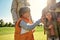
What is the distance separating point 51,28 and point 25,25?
7.5 inches

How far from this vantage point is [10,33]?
4.61ft

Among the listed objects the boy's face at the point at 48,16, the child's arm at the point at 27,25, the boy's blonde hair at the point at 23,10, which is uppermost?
the boy's blonde hair at the point at 23,10

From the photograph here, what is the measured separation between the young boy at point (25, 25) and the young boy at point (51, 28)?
0.26 feet

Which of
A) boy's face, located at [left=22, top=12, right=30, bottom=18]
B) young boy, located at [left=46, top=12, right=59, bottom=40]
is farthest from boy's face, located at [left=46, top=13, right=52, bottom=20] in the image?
boy's face, located at [left=22, top=12, right=30, bottom=18]

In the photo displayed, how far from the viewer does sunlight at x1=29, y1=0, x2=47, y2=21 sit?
52.9 inches

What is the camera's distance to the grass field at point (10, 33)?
1342 mm

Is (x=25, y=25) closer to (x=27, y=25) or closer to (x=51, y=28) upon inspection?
(x=27, y=25)

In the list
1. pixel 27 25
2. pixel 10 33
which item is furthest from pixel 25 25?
pixel 10 33

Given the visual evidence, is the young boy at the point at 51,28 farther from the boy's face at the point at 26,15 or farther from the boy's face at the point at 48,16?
the boy's face at the point at 26,15

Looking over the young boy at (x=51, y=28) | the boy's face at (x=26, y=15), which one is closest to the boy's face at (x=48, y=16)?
the young boy at (x=51, y=28)

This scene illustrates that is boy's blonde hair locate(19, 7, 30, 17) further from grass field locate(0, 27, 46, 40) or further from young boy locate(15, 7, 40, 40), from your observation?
grass field locate(0, 27, 46, 40)

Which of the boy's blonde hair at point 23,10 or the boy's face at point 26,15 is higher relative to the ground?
the boy's blonde hair at point 23,10

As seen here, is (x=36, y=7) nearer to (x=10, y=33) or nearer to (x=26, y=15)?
(x=26, y=15)

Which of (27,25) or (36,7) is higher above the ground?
(36,7)
